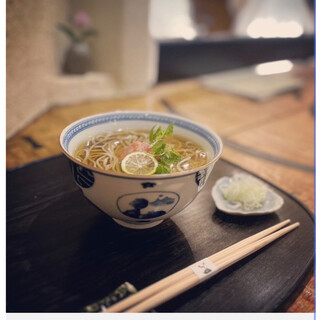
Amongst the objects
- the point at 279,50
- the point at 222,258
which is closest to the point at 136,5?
the point at 222,258

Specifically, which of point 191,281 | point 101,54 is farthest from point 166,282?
point 101,54

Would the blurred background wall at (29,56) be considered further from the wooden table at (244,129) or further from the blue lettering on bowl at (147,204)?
the blue lettering on bowl at (147,204)

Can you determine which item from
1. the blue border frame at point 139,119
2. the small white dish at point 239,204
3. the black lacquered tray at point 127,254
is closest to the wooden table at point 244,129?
the black lacquered tray at point 127,254

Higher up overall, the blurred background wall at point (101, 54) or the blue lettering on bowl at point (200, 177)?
the blurred background wall at point (101, 54)

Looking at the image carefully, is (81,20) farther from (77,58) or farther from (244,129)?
(244,129)

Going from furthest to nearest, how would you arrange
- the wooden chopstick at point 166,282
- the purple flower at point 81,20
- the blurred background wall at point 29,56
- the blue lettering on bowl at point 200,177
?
the purple flower at point 81,20
the blurred background wall at point 29,56
the blue lettering on bowl at point 200,177
the wooden chopstick at point 166,282

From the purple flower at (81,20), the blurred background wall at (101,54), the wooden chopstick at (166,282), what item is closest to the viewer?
the wooden chopstick at (166,282)

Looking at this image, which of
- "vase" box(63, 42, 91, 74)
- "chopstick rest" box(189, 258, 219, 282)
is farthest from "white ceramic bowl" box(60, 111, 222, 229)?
"vase" box(63, 42, 91, 74)
